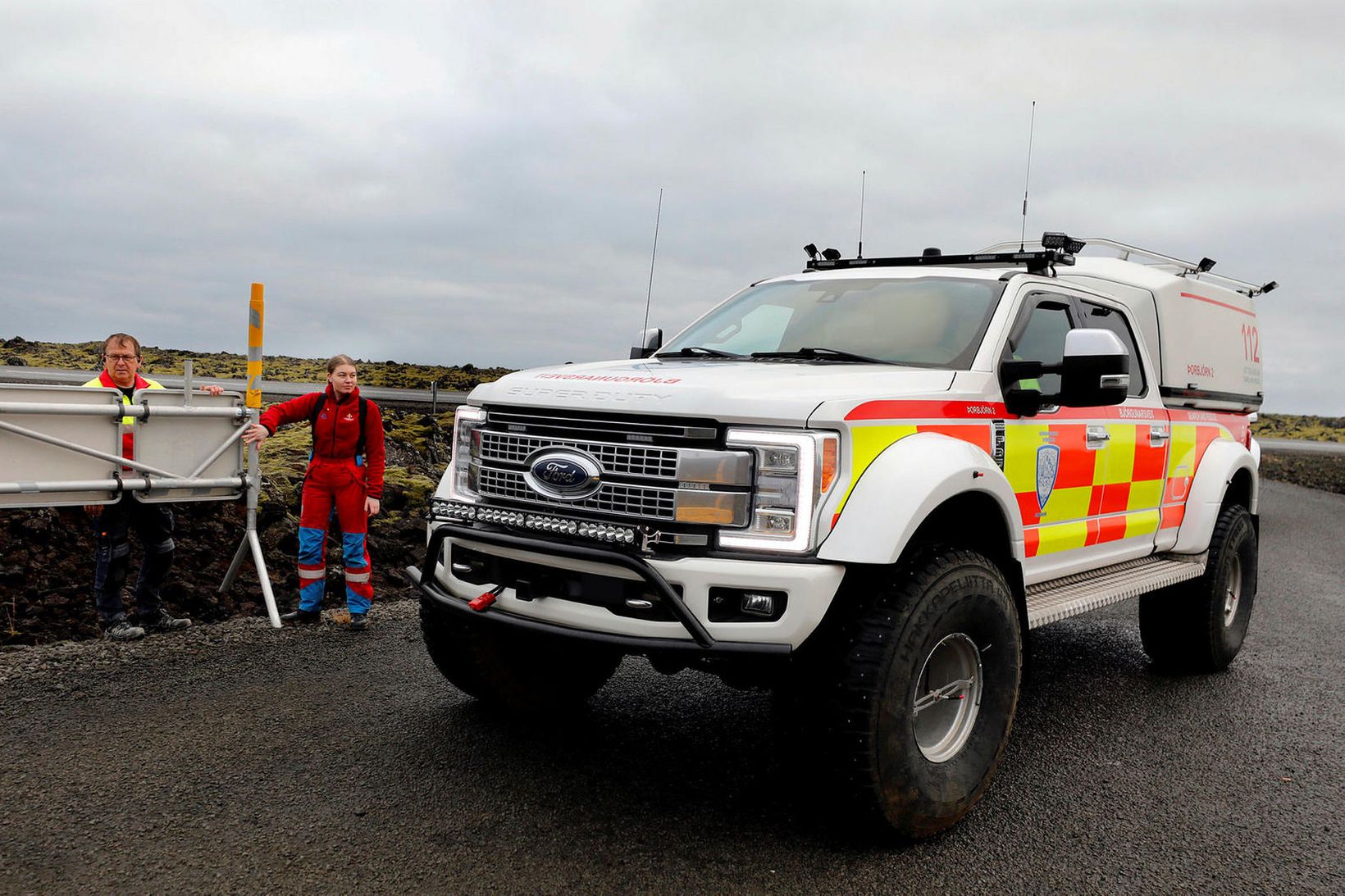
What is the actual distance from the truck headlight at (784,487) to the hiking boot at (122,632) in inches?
171

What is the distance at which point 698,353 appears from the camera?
4.87 meters

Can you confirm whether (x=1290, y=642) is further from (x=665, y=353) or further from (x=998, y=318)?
(x=665, y=353)

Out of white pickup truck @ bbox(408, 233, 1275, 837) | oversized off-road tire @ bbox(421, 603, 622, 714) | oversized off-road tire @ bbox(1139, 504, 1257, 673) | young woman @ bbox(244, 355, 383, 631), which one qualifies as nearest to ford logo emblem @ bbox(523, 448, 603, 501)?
white pickup truck @ bbox(408, 233, 1275, 837)

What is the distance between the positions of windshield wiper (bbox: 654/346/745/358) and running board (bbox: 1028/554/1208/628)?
1756 mm

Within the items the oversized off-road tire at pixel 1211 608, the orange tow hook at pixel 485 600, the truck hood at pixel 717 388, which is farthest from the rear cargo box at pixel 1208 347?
the orange tow hook at pixel 485 600

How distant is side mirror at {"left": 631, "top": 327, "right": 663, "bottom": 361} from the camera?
5488 mm

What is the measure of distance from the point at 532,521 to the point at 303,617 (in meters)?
3.64

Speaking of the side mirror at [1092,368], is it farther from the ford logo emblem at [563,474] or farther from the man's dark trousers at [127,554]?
the man's dark trousers at [127,554]

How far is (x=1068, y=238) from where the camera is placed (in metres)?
5.11

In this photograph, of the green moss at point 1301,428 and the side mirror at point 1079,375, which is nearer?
the side mirror at point 1079,375

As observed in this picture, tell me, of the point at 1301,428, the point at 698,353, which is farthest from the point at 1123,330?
the point at 1301,428

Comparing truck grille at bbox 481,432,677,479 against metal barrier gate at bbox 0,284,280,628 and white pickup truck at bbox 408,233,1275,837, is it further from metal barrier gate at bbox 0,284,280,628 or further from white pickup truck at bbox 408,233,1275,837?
metal barrier gate at bbox 0,284,280,628

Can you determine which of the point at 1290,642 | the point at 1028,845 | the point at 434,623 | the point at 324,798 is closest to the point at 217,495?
the point at 434,623

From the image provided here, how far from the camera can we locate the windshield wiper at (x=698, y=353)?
15.6 feet
